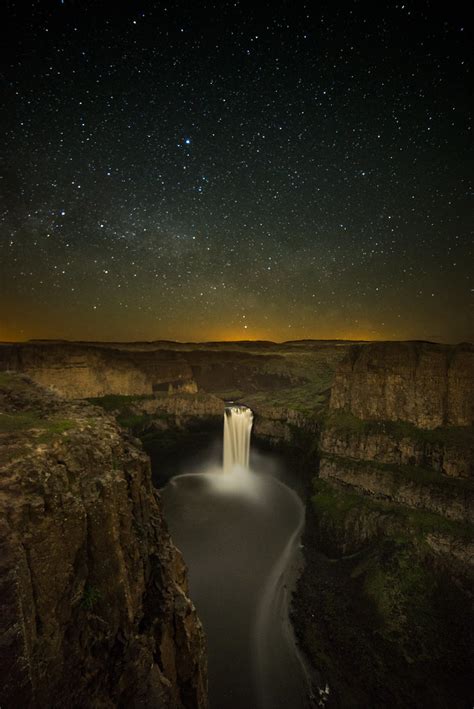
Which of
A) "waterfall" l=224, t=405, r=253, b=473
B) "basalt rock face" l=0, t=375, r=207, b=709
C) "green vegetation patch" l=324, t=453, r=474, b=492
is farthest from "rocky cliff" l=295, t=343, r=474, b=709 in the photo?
"waterfall" l=224, t=405, r=253, b=473

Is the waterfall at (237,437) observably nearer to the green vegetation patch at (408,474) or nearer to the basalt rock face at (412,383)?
the basalt rock face at (412,383)

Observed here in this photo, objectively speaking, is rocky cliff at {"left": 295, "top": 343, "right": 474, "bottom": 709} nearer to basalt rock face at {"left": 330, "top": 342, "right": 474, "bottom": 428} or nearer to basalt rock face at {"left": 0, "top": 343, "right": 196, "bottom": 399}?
basalt rock face at {"left": 330, "top": 342, "right": 474, "bottom": 428}

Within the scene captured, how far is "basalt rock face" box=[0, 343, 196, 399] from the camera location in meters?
33.2

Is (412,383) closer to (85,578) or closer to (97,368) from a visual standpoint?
(85,578)

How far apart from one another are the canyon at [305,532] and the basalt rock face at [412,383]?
0.34 feet

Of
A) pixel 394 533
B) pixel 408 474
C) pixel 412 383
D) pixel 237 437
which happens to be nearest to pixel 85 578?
pixel 394 533

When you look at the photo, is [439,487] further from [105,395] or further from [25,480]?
[105,395]

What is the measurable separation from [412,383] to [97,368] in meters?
34.2

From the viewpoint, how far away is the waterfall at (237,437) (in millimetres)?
36750

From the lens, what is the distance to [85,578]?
5.72m

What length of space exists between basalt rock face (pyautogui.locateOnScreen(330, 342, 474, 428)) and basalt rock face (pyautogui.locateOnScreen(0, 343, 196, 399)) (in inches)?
1021

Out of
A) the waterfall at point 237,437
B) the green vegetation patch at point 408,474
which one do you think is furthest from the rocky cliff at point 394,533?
the waterfall at point 237,437

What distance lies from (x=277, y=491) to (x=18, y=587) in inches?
1150

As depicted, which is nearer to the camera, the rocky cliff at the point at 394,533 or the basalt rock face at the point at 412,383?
the rocky cliff at the point at 394,533
